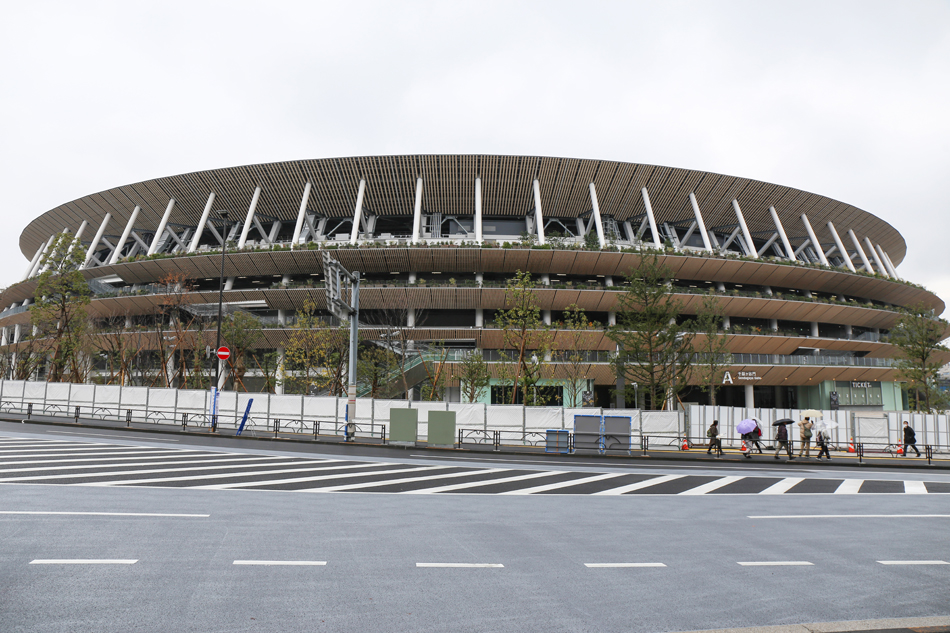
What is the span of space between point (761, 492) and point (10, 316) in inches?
2726

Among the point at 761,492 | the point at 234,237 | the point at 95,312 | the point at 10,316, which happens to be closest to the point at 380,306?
the point at 234,237

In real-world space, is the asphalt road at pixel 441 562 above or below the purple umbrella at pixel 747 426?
below

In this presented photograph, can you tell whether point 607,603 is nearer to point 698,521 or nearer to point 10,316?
point 698,521

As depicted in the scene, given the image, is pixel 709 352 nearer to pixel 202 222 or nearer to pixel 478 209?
pixel 478 209

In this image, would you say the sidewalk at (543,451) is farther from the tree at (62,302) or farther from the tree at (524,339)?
the tree at (62,302)

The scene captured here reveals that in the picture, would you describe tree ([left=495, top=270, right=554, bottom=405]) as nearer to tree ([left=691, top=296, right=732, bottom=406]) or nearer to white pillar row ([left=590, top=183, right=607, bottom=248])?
white pillar row ([left=590, top=183, right=607, bottom=248])

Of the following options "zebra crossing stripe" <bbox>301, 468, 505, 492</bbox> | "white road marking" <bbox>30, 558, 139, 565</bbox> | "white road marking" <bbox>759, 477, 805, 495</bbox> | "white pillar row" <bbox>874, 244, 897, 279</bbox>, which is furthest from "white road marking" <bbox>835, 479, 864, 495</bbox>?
"white pillar row" <bbox>874, 244, 897, 279</bbox>

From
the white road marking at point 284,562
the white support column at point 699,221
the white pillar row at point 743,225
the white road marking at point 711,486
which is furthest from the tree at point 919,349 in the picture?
the white road marking at point 284,562

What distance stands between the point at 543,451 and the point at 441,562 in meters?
18.8

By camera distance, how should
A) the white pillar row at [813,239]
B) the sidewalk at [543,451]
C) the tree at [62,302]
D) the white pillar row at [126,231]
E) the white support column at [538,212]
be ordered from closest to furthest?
the sidewalk at [543,451] < the tree at [62,302] < the white support column at [538,212] < the white pillar row at [126,231] < the white pillar row at [813,239]

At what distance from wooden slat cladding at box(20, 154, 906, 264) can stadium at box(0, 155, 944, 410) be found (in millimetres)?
170

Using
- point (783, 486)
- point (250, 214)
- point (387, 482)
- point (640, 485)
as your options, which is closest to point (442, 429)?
point (387, 482)

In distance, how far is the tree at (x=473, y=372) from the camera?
39650mm

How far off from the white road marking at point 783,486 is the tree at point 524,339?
64.3 feet
